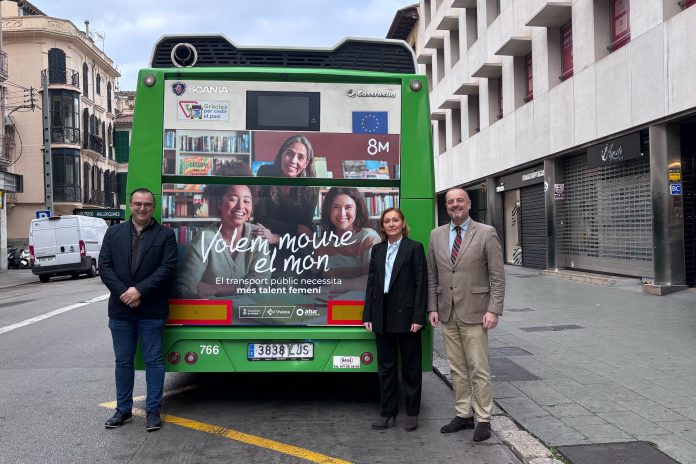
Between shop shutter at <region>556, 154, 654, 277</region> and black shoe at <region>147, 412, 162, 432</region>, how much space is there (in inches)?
495

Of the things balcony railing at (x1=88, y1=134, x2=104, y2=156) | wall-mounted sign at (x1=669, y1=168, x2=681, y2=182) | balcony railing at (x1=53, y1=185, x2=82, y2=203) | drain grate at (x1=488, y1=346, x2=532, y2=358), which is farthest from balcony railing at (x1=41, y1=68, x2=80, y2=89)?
drain grate at (x1=488, y1=346, x2=532, y2=358)

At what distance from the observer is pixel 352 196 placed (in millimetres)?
5219

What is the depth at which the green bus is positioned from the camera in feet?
17.0

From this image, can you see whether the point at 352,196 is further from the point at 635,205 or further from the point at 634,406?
the point at 635,205

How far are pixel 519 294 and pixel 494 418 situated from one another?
9879 millimetres

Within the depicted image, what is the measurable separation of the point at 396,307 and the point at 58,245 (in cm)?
2174

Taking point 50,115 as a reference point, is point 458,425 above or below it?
below

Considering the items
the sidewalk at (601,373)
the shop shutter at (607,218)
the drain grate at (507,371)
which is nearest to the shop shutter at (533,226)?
the shop shutter at (607,218)

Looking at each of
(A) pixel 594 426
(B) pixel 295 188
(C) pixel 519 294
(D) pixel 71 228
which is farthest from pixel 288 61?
(D) pixel 71 228

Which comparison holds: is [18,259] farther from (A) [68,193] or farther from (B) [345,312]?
(B) [345,312]

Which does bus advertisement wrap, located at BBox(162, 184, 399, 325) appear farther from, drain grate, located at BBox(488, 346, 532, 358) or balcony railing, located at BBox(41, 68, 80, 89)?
balcony railing, located at BBox(41, 68, 80, 89)

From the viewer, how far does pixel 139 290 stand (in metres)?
4.91

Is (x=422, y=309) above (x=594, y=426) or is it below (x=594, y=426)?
above

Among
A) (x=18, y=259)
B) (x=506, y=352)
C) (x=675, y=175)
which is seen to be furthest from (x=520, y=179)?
(x=18, y=259)
